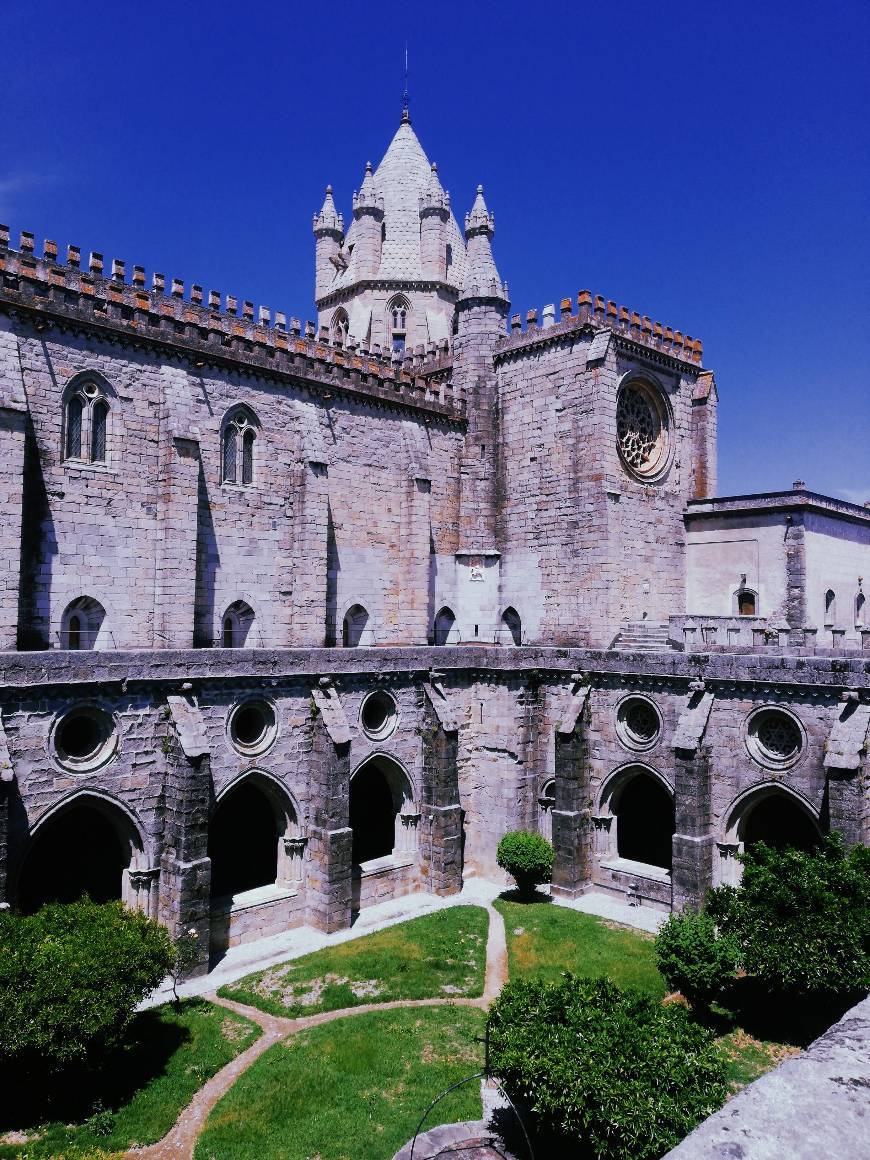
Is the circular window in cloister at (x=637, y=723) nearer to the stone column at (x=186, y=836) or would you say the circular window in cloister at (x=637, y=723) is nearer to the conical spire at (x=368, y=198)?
the stone column at (x=186, y=836)

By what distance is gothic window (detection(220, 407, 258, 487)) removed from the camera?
2645 centimetres

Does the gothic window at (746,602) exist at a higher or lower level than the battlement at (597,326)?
lower

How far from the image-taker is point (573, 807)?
24594 millimetres

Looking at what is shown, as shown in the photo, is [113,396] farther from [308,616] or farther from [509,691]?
[509,691]

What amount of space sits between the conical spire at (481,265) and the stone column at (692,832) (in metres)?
19.2

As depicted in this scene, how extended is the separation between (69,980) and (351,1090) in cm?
520

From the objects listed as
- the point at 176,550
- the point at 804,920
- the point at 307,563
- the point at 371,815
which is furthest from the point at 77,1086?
the point at 307,563

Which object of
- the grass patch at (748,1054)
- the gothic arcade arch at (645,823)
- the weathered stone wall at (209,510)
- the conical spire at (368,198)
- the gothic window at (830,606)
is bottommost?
the grass patch at (748,1054)

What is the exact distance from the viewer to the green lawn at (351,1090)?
1288 centimetres

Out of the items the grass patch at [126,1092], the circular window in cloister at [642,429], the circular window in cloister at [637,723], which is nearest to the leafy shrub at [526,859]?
the circular window in cloister at [637,723]

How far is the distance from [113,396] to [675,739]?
1842 cm

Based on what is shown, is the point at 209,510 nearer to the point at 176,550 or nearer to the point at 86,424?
the point at 176,550

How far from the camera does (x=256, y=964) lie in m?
19.4

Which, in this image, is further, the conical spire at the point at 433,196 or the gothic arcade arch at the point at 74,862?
the conical spire at the point at 433,196
